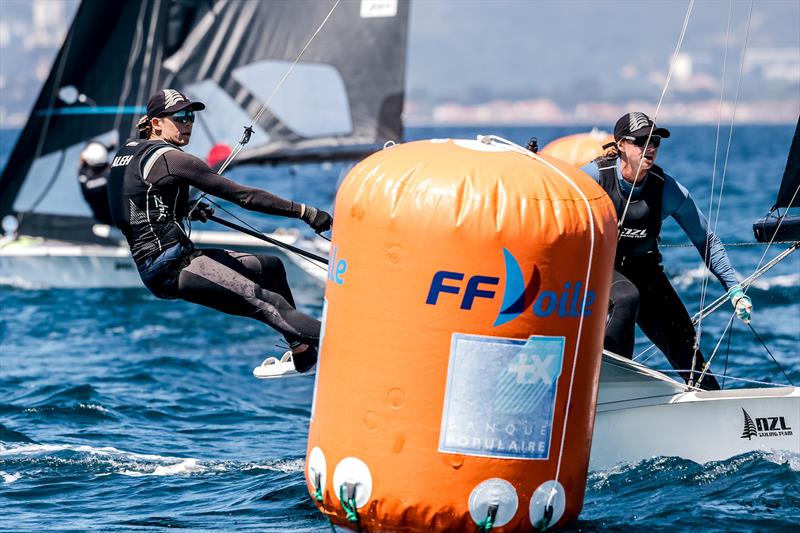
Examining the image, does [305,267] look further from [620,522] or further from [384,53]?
[620,522]

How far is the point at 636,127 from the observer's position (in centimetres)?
512

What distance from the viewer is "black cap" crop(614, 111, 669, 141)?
5.10m

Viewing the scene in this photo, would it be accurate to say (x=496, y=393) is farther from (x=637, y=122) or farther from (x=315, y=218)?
(x=637, y=122)

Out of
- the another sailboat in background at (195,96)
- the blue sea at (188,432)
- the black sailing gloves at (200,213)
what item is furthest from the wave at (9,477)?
the another sailboat in background at (195,96)

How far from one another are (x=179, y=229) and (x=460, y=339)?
4.85 ft

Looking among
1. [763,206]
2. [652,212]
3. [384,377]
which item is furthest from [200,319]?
[763,206]

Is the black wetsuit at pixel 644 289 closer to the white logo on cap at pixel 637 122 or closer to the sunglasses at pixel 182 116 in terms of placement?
the white logo on cap at pixel 637 122

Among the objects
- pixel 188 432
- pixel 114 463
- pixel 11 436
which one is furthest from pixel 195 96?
pixel 114 463

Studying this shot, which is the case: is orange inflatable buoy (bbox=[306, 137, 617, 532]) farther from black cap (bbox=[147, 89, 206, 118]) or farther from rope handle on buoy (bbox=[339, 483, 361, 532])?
black cap (bbox=[147, 89, 206, 118])

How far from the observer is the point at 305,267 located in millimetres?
12391

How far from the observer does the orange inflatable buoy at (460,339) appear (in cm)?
378

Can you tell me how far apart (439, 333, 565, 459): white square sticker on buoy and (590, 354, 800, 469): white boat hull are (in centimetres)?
136

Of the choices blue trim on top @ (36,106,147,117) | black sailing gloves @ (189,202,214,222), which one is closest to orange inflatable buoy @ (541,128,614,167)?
blue trim on top @ (36,106,147,117)

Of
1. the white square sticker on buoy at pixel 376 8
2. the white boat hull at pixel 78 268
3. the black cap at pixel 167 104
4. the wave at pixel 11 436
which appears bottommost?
the wave at pixel 11 436
